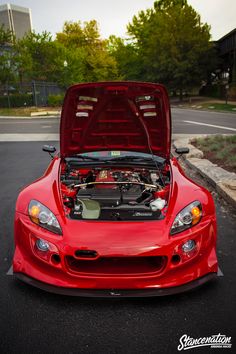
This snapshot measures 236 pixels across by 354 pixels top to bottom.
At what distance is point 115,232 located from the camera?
2.47 m

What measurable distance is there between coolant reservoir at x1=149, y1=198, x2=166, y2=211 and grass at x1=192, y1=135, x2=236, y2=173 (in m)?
3.85

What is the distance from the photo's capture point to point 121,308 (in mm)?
2531

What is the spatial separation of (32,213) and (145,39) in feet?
183

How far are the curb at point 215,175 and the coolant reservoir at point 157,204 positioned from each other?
204cm

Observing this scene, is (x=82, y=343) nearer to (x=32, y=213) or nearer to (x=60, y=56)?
(x=32, y=213)

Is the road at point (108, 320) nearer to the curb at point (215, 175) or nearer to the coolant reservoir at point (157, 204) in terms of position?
the coolant reservoir at point (157, 204)

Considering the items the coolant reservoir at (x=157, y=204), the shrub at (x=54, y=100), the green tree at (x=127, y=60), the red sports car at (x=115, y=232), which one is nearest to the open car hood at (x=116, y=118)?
the red sports car at (x=115, y=232)

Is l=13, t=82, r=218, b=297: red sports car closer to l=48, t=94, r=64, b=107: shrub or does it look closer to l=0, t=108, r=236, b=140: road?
l=0, t=108, r=236, b=140: road

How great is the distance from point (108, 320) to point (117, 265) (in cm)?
40

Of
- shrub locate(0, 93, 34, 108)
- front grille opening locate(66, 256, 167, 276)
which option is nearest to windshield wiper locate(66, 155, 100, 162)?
front grille opening locate(66, 256, 167, 276)

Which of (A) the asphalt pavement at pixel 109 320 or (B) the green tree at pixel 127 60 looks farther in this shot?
(B) the green tree at pixel 127 60

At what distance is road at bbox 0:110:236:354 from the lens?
7.14 feet

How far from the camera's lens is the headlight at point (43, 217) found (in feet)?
8.42

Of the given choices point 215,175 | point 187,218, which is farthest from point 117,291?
point 215,175
